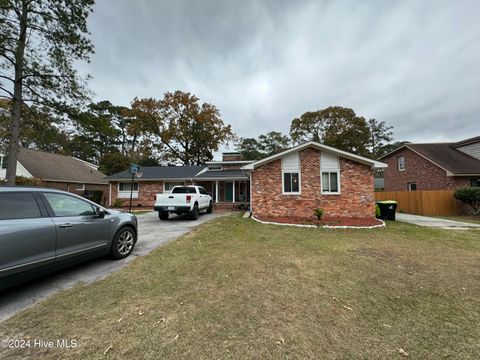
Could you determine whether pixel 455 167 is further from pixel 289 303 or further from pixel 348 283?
pixel 289 303

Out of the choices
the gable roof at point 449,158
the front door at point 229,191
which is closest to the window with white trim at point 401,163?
the gable roof at point 449,158

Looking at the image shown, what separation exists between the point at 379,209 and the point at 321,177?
398 centimetres

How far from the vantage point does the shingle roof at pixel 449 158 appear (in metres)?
16.1

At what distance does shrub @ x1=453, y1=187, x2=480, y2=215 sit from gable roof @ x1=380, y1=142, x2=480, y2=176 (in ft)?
7.35

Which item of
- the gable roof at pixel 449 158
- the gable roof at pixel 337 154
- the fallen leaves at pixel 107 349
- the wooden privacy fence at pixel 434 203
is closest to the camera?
the fallen leaves at pixel 107 349

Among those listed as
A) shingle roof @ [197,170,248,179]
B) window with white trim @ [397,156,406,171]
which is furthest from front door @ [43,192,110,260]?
window with white trim @ [397,156,406,171]

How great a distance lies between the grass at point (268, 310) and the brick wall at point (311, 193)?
19.6 ft

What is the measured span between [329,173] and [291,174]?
2.05m

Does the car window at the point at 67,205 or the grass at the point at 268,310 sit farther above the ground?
the car window at the point at 67,205

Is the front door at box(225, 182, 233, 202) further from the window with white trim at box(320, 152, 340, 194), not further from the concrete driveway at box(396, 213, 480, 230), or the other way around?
the concrete driveway at box(396, 213, 480, 230)

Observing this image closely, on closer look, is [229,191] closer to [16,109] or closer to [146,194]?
[146,194]

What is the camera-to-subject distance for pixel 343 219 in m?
10.7

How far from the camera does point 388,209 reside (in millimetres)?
11844

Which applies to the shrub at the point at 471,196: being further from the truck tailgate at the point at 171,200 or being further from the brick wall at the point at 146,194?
the brick wall at the point at 146,194
